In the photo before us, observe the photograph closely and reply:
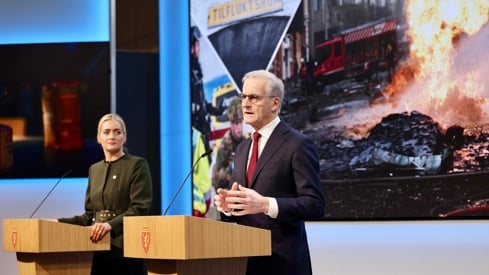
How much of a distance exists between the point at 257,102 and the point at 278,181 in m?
0.33

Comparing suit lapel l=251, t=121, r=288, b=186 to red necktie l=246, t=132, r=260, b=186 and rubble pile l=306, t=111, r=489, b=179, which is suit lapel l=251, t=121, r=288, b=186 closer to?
red necktie l=246, t=132, r=260, b=186

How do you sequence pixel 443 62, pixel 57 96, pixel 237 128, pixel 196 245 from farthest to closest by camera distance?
pixel 57 96
pixel 237 128
pixel 443 62
pixel 196 245

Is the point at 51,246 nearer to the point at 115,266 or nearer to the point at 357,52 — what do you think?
the point at 115,266

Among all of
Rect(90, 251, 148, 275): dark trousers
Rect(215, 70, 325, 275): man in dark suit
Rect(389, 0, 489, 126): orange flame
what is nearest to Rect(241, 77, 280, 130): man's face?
Rect(215, 70, 325, 275): man in dark suit

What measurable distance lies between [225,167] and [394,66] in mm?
1542

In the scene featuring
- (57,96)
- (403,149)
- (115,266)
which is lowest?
(115,266)

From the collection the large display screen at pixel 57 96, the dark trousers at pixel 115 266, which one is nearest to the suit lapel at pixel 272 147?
the dark trousers at pixel 115 266

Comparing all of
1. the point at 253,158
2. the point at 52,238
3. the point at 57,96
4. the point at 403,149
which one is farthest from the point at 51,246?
the point at 57,96

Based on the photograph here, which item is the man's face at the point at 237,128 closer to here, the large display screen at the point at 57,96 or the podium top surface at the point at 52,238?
the large display screen at the point at 57,96

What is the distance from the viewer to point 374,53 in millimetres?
5531

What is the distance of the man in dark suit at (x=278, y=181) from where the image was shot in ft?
10.6

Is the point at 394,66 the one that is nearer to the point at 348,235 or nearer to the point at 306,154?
the point at 348,235

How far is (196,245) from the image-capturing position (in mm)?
2953

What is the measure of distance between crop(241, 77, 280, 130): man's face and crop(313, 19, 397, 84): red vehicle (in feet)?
7.29
